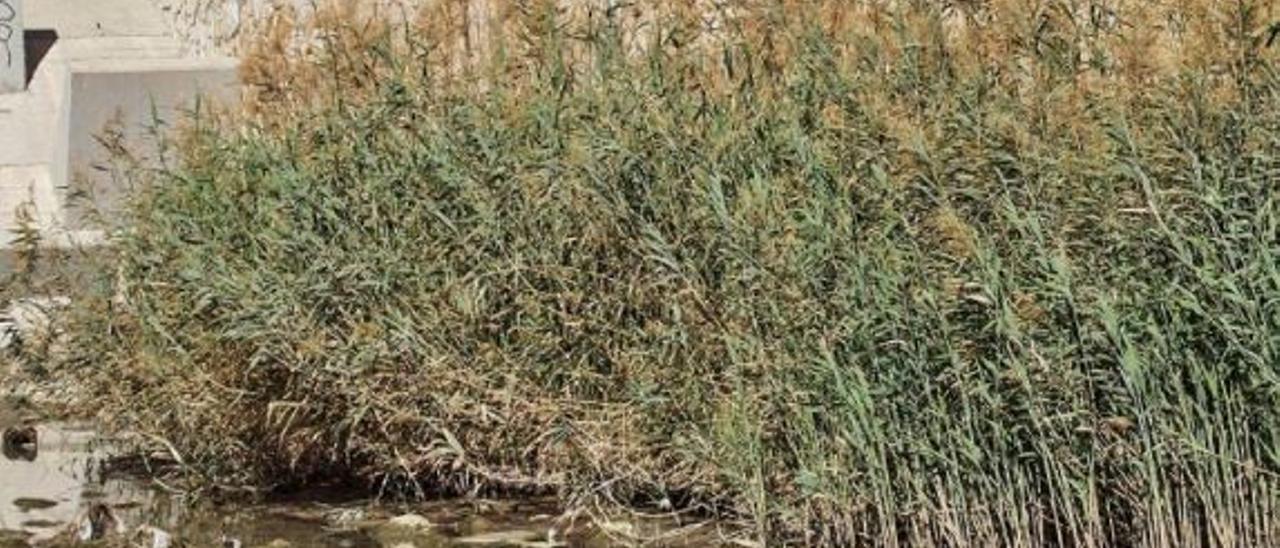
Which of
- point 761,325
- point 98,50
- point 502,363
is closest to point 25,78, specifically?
point 98,50

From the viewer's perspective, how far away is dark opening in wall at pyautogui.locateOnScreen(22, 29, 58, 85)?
18078mm

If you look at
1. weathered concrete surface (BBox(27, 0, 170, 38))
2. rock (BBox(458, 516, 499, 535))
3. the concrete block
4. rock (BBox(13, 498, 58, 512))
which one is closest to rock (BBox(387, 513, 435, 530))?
rock (BBox(458, 516, 499, 535))

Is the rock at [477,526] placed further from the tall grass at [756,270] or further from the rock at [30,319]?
the rock at [30,319]

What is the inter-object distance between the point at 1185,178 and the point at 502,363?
9.11ft

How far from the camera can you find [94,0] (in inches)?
717

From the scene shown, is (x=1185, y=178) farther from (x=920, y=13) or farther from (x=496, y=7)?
(x=496, y=7)

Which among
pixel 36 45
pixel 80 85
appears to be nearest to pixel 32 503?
pixel 80 85

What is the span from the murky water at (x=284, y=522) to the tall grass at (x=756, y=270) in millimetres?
156

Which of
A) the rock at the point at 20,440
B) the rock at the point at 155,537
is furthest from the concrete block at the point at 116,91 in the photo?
the rock at the point at 155,537

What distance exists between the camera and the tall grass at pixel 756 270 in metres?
6.38

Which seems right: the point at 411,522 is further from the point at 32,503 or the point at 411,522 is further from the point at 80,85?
the point at 80,85

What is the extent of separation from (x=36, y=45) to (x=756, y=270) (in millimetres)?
12490

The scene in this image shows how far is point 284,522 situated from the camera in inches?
326

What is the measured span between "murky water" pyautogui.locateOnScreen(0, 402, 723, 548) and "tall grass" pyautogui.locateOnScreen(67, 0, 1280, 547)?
156 millimetres
